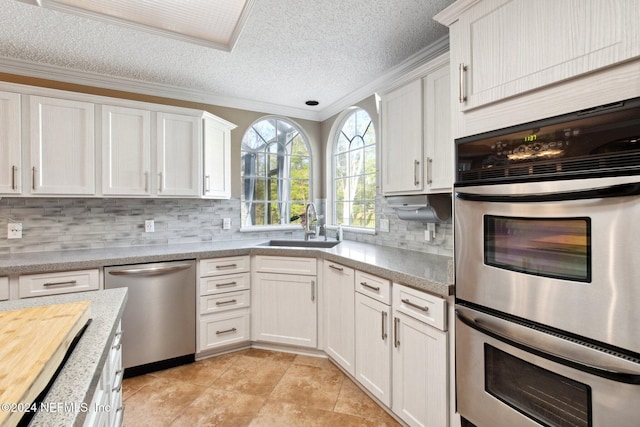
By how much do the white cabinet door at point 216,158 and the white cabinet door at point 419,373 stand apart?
6.95ft

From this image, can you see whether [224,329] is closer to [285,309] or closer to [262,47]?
[285,309]

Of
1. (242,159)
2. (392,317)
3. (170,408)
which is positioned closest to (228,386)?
(170,408)

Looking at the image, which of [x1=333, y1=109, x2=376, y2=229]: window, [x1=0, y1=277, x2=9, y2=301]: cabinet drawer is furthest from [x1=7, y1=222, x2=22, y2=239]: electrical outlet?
[x1=333, y1=109, x2=376, y2=229]: window

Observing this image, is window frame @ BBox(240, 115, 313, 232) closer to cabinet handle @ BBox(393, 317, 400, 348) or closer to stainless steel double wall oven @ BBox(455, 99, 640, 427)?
cabinet handle @ BBox(393, 317, 400, 348)

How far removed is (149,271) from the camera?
7.89 feet

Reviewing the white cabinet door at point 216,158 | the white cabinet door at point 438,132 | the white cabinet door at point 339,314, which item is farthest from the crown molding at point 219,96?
the white cabinet door at point 339,314

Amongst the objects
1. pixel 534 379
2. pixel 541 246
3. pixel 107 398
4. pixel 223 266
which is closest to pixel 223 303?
pixel 223 266

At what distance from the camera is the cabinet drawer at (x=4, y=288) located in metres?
2.03

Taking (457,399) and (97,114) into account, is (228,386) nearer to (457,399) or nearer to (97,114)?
(457,399)

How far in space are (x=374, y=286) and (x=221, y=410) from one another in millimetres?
1289

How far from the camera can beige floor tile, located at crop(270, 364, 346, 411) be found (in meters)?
2.08

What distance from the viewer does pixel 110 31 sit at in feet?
6.86

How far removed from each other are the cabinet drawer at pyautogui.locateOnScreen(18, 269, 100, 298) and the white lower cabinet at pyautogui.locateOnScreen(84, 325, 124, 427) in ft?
4.43

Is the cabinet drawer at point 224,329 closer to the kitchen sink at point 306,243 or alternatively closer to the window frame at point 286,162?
the kitchen sink at point 306,243
